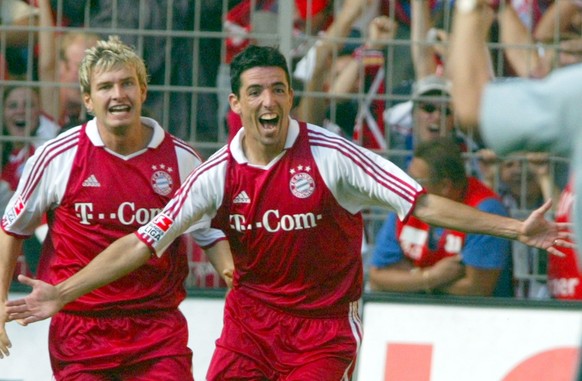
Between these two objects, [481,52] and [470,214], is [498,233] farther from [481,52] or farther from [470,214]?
[481,52]

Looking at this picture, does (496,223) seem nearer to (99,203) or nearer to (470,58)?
(99,203)

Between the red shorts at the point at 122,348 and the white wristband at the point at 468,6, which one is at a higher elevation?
the white wristband at the point at 468,6

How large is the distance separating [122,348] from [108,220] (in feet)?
1.98

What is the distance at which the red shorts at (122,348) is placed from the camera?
643 centimetres

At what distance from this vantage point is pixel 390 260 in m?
7.82

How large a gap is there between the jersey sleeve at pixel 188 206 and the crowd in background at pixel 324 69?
6.37 ft

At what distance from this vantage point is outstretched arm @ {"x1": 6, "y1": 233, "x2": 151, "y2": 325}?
19.8 ft

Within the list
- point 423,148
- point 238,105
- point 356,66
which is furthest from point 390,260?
point 238,105

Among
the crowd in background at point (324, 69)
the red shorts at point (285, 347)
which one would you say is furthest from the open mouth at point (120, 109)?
the crowd in background at point (324, 69)

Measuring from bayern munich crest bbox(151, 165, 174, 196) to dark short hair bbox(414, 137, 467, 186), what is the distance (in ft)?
5.90

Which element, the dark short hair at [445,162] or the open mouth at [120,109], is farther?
the dark short hair at [445,162]

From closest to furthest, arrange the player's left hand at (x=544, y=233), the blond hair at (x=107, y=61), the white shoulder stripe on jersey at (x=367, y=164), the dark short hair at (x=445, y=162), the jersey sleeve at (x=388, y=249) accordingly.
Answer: the player's left hand at (x=544, y=233), the white shoulder stripe on jersey at (x=367, y=164), the blond hair at (x=107, y=61), the dark short hair at (x=445, y=162), the jersey sleeve at (x=388, y=249)

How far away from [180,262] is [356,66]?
6.96ft

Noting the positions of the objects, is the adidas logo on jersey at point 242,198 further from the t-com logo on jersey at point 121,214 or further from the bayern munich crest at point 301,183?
the t-com logo on jersey at point 121,214
